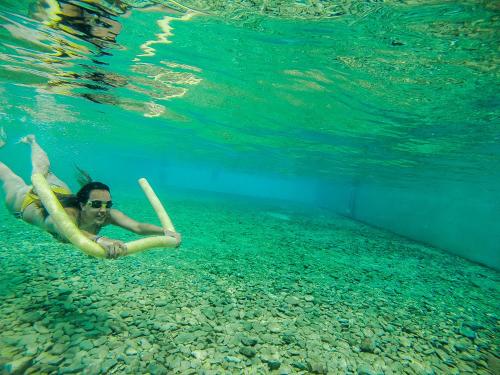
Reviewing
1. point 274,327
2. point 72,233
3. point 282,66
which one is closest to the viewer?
point 72,233

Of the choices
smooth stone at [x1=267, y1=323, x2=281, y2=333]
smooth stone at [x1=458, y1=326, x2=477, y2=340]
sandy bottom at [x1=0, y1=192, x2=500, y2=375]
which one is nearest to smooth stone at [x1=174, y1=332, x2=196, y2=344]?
sandy bottom at [x1=0, y1=192, x2=500, y2=375]

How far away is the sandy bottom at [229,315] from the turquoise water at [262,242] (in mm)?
36

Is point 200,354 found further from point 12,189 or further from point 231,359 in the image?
point 12,189

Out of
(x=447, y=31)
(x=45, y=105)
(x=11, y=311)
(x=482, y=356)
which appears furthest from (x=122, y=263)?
(x=45, y=105)

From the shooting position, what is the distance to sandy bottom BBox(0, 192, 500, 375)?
366 cm

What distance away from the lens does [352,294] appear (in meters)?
6.57

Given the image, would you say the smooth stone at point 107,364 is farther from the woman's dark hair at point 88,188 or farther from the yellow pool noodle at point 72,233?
the woman's dark hair at point 88,188

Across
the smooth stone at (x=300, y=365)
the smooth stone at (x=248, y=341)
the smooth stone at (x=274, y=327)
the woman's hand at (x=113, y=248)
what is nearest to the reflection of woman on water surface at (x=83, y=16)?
the woman's hand at (x=113, y=248)

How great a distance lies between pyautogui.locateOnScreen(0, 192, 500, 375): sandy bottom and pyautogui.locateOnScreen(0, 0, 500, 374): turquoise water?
0.04 meters

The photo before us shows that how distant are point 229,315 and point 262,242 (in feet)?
21.6

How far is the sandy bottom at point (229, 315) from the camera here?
366cm

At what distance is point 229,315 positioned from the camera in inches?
193

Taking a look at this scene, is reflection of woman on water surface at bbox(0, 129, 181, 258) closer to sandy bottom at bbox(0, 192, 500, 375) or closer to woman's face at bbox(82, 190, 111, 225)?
woman's face at bbox(82, 190, 111, 225)

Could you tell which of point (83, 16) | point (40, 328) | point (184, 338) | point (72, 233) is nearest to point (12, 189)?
point (40, 328)
